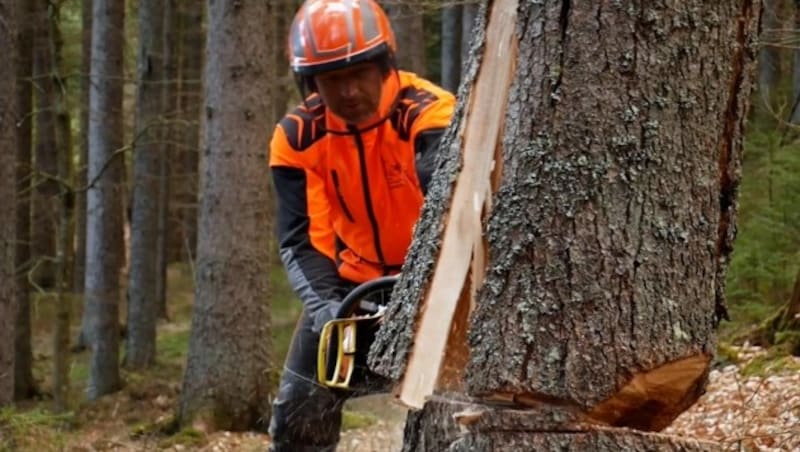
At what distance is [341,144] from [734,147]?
1.85 meters

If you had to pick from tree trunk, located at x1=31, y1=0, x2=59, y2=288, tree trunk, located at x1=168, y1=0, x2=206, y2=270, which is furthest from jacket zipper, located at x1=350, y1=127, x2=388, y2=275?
tree trunk, located at x1=168, y1=0, x2=206, y2=270

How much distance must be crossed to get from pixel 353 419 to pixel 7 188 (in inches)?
133

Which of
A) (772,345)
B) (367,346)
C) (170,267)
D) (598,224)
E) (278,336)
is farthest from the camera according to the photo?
Result: (170,267)

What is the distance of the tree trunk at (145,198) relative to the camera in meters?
13.8

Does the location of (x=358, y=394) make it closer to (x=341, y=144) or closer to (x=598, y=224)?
(x=341, y=144)

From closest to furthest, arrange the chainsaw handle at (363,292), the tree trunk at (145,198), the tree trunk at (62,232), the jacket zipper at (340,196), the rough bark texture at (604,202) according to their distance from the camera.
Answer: the rough bark texture at (604,202) → the chainsaw handle at (363,292) → the jacket zipper at (340,196) → the tree trunk at (62,232) → the tree trunk at (145,198)

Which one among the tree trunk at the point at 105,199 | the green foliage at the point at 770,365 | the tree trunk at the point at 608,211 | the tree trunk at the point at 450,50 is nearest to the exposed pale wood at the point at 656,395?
the tree trunk at the point at 608,211

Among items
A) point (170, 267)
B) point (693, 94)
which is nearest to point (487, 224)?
point (693, 94)

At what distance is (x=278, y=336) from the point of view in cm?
1512

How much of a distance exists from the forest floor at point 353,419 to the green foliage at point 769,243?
65 centimetres

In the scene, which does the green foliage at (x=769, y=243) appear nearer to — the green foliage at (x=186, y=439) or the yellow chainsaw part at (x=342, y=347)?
the green foliage at (x=186, y=439)

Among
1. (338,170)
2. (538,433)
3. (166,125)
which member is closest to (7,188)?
(338,170)

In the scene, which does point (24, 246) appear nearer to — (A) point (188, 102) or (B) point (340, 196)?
(A) point (188, 102)

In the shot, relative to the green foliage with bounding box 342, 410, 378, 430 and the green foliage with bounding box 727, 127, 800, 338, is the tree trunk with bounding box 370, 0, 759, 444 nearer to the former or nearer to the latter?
the green foliage with bounding box 727, 127, 800, 338
